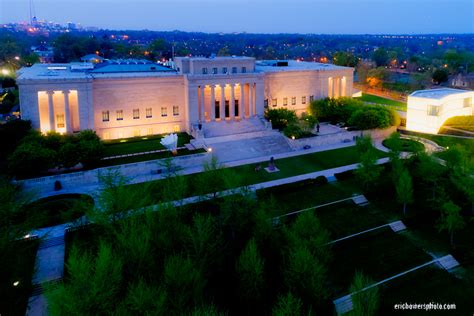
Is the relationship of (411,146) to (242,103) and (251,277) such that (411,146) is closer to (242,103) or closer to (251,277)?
(242,103)

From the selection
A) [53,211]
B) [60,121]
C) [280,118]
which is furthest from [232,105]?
[53,211]

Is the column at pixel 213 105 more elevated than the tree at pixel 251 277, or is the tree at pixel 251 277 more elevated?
the column at pixel 213 105

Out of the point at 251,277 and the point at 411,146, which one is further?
the point at 411,146

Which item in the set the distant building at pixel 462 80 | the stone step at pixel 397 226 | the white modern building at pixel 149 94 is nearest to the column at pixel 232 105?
the white modern building at pixel 149 94

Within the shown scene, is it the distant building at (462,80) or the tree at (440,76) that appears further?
the distant building at (462,80)

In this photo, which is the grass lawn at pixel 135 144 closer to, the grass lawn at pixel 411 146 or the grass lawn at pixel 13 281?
the grass lawn at pixel 13 281

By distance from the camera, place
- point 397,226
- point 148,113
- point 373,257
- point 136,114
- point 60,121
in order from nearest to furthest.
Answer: point 373,257 < point 397,226 < point 60,121 < point 136,114 < point 148,113
